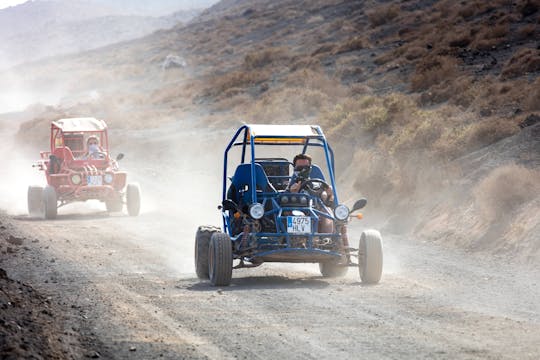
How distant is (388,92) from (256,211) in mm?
24841

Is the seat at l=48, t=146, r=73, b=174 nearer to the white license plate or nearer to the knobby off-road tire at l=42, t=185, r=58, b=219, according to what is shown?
the knobby off-road tire at l=42, t=185, r=58, b=219

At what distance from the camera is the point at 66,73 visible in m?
104

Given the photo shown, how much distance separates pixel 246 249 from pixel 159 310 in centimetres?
264

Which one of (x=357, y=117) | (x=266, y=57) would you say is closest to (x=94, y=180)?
(x=357, y=117)

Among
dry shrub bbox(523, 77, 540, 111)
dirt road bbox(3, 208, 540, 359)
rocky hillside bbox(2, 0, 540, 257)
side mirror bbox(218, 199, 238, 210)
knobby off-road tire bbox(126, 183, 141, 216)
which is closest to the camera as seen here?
dirt road bbox(3, 208, 540, 359)

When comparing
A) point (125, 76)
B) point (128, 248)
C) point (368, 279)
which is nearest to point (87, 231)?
point (128, 248)

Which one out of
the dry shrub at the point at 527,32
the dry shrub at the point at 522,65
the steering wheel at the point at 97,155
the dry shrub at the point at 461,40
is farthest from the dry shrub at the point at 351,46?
the steering wheel at the point at 97,155

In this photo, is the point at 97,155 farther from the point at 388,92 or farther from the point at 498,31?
the point at 498,31

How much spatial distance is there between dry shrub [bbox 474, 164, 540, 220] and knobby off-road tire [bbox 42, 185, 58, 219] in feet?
35.4

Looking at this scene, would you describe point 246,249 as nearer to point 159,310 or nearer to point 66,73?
point 159,310

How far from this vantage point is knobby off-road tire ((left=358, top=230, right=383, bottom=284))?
525 inches

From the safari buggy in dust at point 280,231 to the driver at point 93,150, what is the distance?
38.1 feet

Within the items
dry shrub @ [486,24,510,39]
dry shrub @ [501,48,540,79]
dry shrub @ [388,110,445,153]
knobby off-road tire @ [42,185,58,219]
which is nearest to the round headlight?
dry shrub @ [388,110,445,153]

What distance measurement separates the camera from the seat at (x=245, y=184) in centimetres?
1473
